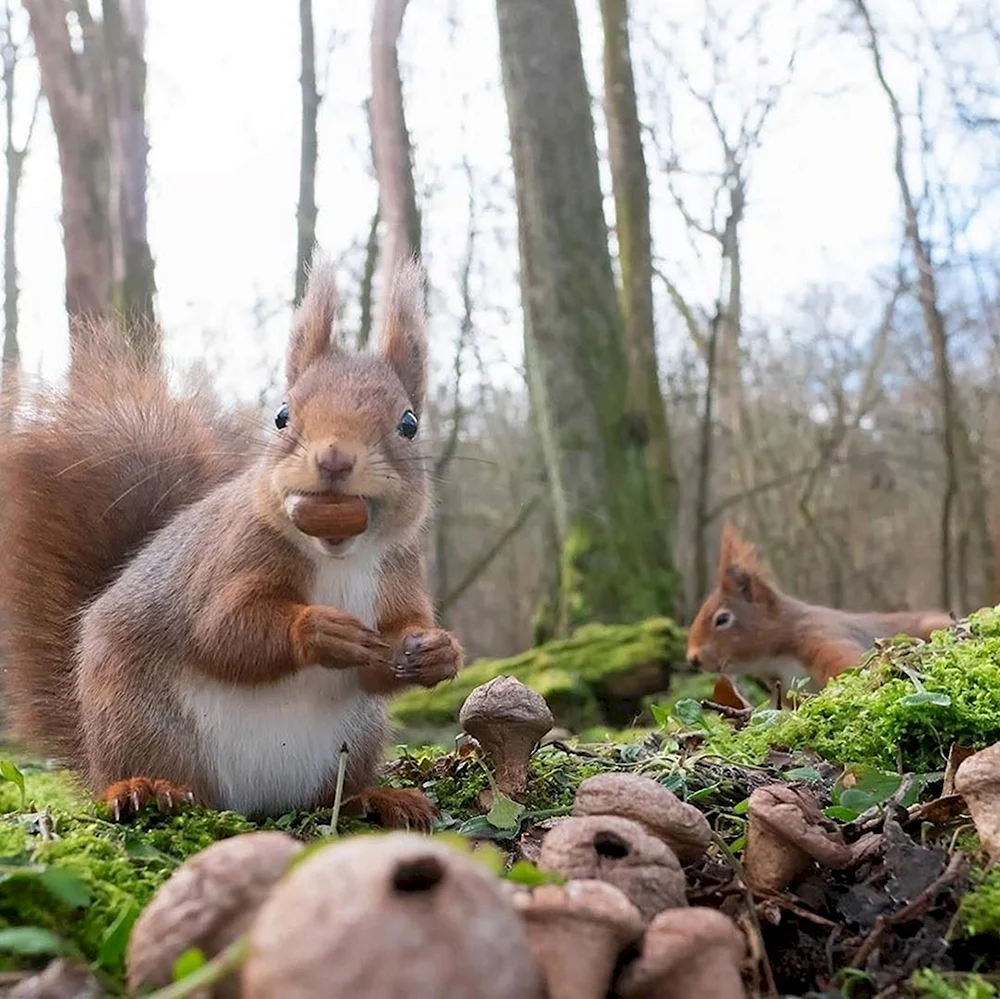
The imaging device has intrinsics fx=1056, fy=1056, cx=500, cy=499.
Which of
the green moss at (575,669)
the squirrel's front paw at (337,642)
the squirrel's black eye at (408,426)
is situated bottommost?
the green moss at (575,669)

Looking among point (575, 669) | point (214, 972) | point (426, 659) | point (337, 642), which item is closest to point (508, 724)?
point (426, 659)

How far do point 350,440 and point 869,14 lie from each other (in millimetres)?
8410

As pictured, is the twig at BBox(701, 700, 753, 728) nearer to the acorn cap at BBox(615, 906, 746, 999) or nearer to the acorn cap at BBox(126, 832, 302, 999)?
the acorn cap at BBox(615, 906, 746, 999)

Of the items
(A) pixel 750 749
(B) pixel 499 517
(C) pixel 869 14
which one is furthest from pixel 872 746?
(B) pixel 499 517

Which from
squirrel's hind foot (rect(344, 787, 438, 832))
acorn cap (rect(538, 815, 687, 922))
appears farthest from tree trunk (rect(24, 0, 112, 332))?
acorn cap (rect(538, 815, 687, 922))

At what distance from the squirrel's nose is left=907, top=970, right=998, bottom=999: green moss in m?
0.80

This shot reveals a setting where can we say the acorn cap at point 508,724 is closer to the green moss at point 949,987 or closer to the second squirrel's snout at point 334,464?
the second squirrel's snout at point 334,464

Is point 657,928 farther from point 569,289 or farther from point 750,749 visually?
point 569,289

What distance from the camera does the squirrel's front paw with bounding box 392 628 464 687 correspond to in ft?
4.45

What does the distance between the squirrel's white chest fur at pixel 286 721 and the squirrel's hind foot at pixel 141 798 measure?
0.08 metres

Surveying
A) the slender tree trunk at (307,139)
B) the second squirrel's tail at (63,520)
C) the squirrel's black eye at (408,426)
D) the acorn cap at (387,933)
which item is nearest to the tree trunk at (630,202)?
the slender tree trunk at (307,139)

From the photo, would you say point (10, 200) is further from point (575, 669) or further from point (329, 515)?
point (329, 515)

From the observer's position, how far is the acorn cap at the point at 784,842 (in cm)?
100

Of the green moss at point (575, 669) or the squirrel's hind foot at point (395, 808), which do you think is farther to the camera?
the green moss at point (575, 669)
